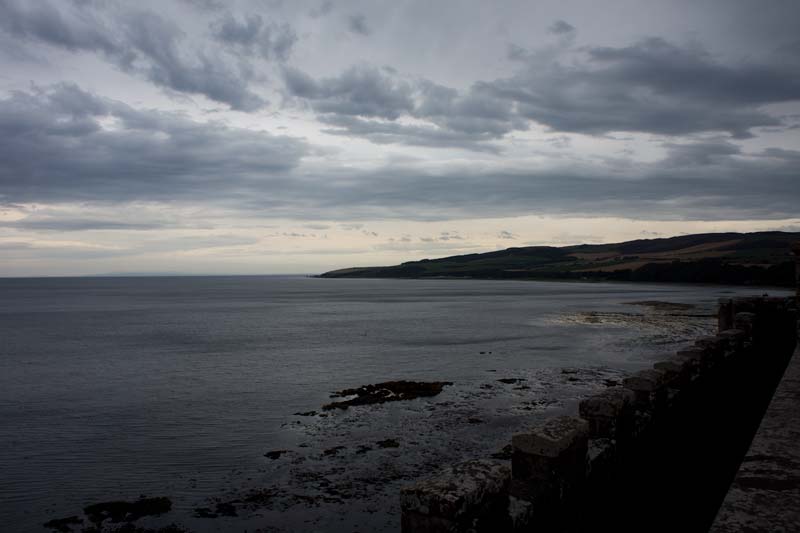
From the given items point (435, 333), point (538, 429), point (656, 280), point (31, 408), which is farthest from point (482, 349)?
point (656, 280)

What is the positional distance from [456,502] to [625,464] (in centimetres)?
390

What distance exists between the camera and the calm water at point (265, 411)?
1238cm

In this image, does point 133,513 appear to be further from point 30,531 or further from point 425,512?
point 425,512

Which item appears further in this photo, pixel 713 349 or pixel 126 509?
pixel 126 509

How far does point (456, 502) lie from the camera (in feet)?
13.0

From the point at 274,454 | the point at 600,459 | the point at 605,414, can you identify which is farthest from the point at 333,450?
the point at 600,459

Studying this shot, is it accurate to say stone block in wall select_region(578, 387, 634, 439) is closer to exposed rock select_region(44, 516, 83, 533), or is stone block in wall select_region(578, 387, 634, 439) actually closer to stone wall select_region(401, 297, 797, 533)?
stone wall select_region(401, 297, 797, 533)

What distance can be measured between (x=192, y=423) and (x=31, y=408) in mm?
8309

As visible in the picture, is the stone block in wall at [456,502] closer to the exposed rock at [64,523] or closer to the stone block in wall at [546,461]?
the stone block in wall at [546,461]

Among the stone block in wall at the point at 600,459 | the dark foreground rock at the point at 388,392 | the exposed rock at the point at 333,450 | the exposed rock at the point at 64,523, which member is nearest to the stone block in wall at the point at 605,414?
the stone block in wall at the point at 600,459

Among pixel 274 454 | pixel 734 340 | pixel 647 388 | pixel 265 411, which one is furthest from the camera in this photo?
pixel 265 411

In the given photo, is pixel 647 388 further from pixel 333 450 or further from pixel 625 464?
pixel 333 450

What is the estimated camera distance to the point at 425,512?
405cm

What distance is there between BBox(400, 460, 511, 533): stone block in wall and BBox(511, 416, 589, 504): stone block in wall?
602 millimetres
